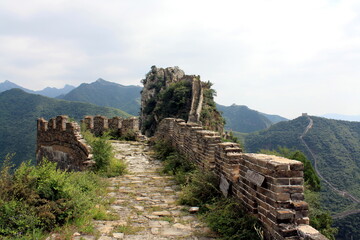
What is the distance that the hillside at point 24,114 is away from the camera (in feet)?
126

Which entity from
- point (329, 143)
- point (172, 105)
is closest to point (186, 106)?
point (172, 105)

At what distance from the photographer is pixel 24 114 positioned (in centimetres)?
5256

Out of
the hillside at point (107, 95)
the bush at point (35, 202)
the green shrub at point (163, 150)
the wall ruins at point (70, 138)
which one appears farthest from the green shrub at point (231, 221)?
the hillside at point (107, 95)

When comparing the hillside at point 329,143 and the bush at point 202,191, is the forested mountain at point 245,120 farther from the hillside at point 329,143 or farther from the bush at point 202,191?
the bush at point 202,191

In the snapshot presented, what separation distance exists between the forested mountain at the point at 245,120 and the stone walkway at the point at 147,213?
4828 inches

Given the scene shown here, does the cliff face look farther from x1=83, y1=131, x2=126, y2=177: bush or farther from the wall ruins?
x1=83, y1=131, x2=126, y2=177: bush

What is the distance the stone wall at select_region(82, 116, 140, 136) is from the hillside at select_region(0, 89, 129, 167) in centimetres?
2583

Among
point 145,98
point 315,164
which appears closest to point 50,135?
point 145,98

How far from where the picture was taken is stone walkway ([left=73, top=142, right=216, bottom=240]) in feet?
11.2

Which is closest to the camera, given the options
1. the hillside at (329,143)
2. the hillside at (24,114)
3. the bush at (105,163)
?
the bush at (105,163)

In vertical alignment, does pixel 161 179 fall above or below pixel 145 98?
below

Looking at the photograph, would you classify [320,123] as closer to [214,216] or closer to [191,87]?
[191,87]

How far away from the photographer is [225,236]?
3.08m

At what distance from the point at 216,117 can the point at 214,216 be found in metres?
38.5
